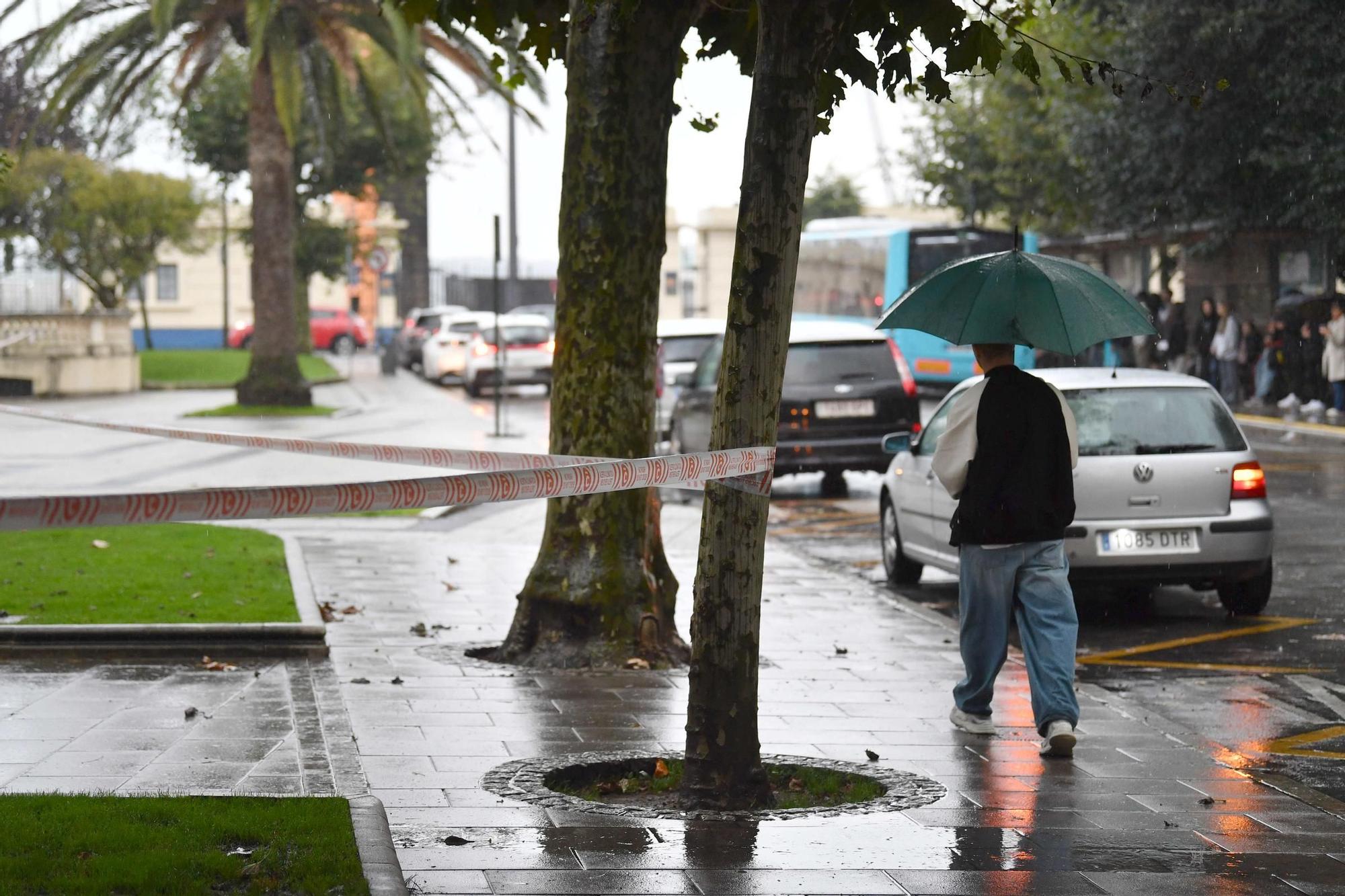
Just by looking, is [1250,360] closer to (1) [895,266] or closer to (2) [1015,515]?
(1) [895,266]

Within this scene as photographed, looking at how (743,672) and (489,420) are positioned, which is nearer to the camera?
(743,672)

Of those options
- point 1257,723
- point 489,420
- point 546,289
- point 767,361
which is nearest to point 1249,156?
point 489,420

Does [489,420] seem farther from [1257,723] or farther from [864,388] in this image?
[1257,723]

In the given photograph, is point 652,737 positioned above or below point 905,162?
below

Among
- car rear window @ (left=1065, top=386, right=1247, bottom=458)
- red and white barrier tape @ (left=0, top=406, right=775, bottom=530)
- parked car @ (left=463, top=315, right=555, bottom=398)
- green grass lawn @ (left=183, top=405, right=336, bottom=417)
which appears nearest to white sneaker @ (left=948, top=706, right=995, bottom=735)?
red and white barrier tape @ (left=0, top=406, right=775, bottom=530)

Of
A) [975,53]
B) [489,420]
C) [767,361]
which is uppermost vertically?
[975,53]

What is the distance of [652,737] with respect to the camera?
→ 292 inches

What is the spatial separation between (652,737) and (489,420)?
22721 mm

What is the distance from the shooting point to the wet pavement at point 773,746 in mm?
5465

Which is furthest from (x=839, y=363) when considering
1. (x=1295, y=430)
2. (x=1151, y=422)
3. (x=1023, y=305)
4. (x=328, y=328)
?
(x=328, y=328)

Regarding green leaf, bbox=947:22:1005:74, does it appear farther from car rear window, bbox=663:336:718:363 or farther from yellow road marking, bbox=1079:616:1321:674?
car rear window, bbox=663:336:718:363

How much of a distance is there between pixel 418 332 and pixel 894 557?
41.0 meters

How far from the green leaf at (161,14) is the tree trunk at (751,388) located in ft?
66.7

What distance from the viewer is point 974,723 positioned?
25.5 ft
